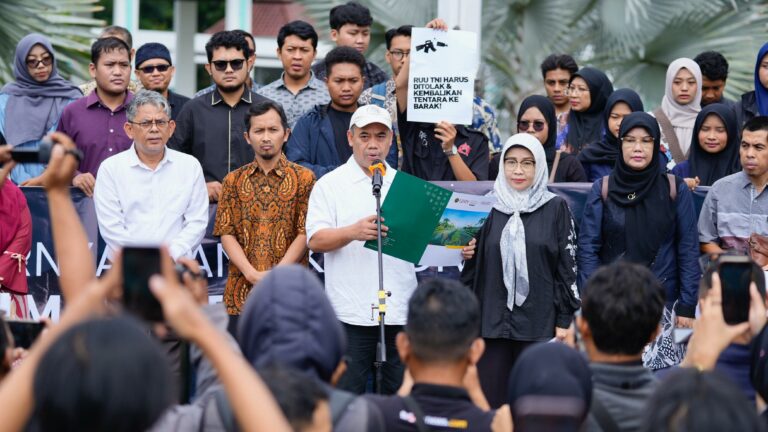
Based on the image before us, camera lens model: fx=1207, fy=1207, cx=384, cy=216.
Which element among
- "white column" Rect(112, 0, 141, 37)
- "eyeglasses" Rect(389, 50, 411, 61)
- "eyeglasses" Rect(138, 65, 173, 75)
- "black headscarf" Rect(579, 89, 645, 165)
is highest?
"white column" Rect(112, 0, 141, 37)

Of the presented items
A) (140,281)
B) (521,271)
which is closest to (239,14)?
(521,271)

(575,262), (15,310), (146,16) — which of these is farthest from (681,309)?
(146,16)

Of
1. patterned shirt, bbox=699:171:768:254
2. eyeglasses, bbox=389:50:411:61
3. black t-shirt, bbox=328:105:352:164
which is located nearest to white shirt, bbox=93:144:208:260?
black t-shirt, bbox=328:105:352:164

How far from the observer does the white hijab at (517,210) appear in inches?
273

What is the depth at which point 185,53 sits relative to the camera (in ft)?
66.8

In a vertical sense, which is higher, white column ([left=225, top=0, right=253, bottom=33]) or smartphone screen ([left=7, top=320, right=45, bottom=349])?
white column ([left=225, top=0, right=253, bottom=33])

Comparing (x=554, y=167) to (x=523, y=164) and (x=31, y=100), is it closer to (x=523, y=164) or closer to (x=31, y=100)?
(x=523, y=164)

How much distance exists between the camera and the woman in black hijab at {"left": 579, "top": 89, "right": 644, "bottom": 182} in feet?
27.7

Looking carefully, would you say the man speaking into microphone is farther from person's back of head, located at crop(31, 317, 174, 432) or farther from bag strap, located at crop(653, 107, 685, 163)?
person's back of head, located at crop(31, 317, 174, 432)

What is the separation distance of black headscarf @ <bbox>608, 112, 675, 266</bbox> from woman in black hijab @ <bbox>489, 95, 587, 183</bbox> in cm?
78

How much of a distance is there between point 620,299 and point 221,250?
426 cm

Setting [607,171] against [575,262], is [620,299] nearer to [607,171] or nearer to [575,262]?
[575,262]

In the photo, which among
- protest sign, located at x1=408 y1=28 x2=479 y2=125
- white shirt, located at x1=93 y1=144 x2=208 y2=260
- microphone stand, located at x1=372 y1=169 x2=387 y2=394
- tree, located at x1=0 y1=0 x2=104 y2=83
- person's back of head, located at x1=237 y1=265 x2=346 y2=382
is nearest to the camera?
person's back of head, located at x1=237 y1=265 x2=346 y2=382

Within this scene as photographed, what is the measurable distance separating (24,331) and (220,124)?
167 inches
